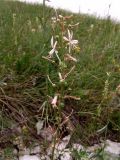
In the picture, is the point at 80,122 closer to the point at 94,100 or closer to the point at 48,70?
the point at 94,100

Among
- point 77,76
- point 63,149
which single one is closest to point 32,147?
point 63,149

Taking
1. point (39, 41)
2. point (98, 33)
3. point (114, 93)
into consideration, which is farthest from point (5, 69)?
point (98, 33)

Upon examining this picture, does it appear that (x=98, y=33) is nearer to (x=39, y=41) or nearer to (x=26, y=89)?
(x=39, y=41)

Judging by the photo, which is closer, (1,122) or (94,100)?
(1,122)

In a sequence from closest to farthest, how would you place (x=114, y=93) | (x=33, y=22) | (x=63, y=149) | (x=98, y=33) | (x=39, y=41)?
(x=63, y=149), (x=114, y=93), (x=39, y=41), (x=98, y=33), (x=33, y=22)

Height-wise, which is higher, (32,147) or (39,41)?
(39,41)

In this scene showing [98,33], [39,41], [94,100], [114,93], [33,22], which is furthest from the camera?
[33,22]
